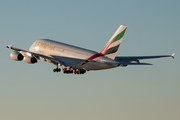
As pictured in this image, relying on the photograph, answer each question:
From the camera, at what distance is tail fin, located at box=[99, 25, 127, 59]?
5569cm

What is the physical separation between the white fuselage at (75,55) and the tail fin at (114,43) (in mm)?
873

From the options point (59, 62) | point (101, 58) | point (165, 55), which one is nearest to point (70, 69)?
point (59, 62)

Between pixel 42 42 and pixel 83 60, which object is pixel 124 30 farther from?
pixel 42 42

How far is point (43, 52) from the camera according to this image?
2635 inches

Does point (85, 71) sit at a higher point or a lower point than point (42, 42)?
lower

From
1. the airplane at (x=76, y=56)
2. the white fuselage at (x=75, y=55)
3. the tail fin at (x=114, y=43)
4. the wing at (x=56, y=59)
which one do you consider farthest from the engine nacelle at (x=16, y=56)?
the tail fin at (x=114, y=43)

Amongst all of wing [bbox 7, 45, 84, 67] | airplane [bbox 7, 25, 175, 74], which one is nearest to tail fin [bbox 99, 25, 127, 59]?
airplane [bbox 7, 25, 175, 74]

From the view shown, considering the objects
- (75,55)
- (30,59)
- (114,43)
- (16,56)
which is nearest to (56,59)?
(75,55)

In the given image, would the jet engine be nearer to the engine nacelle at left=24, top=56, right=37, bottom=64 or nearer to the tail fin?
the engine nacelle at left=24, top=56, right=37, bottom=64

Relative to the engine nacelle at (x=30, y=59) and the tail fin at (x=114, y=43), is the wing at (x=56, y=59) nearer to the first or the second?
the engine nacelle at (x=30, y=59)

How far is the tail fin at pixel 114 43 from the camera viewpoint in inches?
2192

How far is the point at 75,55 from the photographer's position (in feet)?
199

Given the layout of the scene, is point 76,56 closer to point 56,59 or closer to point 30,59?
point 56,59

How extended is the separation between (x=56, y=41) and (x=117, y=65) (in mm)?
16124
